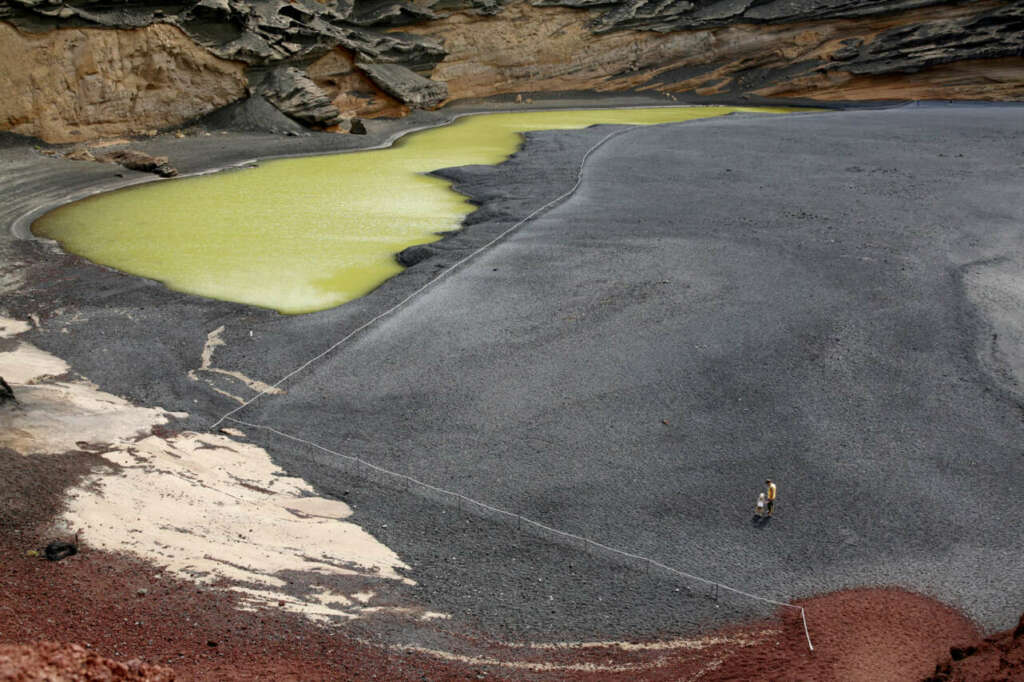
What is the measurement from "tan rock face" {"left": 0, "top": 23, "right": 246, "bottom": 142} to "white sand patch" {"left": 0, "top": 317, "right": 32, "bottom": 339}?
17.1 m

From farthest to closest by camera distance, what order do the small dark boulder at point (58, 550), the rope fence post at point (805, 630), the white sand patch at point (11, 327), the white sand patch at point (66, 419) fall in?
the white sand patch at point (11, 327)
the white sand patch at point (66, 419)
the small dark boulder at point (58, 550)
the rope fence post at point (805, 630)

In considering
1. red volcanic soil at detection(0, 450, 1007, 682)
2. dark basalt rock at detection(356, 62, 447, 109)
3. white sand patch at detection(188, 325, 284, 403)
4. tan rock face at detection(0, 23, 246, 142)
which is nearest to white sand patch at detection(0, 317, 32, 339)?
white sand patch at detection(188, 325, 284, 403)

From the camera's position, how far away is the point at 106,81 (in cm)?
2853

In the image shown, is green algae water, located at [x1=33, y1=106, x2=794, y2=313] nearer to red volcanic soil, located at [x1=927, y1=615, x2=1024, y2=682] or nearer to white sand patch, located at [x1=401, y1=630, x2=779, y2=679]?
white sand patch, located at [x1=401, y1=630, x2=779, y2=679]

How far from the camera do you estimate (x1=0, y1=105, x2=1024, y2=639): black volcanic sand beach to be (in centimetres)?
810

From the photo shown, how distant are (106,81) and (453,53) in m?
20.4

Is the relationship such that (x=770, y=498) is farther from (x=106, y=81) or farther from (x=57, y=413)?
(x=106, y=81)

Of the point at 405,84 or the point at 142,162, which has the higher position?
the point at 405,84

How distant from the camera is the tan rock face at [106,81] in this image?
2667cm

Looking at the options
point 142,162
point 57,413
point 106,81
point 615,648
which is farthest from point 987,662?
point 106,81

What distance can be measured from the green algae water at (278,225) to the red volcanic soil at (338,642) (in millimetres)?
8113

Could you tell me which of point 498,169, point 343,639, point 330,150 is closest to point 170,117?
point 330,150

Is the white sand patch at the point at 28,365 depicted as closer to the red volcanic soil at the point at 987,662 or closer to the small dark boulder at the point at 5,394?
the small dark boulder at the point at 5,394

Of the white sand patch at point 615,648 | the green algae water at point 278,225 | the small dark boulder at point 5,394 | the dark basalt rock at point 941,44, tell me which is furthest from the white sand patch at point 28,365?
the dark basalt rock at point 941,44
